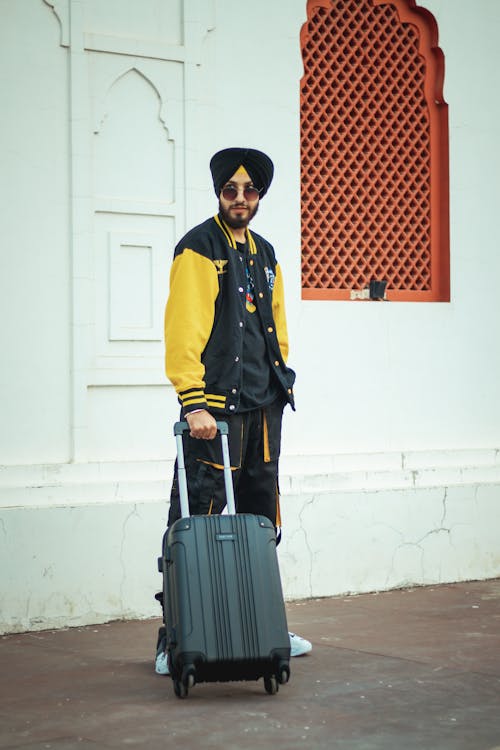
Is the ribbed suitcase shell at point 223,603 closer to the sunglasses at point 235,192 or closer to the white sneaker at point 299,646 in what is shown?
the white sneaker at point 299,646

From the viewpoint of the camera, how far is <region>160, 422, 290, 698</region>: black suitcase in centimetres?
410

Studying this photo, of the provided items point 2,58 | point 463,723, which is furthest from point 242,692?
point 2,58

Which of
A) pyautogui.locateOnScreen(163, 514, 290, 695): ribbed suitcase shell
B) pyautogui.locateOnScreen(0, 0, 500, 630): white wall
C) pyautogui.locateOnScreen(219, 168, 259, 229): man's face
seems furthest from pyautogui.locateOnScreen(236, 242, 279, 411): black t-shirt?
pyautogui.locateOnScreen(0, 0, 500, 630): white wall

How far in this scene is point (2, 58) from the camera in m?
5.86

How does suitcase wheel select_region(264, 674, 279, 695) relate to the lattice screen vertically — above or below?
below

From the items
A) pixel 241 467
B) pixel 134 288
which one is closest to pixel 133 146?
pixel 134 288

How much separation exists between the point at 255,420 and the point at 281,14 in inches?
116

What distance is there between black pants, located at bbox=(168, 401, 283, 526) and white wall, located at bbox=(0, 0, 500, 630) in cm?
129

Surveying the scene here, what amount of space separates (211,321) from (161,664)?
4.19ft

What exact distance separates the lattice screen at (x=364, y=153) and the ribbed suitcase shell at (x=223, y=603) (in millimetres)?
2938

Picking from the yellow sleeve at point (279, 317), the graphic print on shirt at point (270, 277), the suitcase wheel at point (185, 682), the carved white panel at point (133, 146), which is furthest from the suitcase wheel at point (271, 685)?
the carved white panel at point (133, 146)

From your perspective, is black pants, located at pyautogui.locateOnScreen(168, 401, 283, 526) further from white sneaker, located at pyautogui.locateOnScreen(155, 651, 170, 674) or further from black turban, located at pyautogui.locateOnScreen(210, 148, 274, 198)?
black turban, located at pyautogui.locateOnScreen(210, 148, 274, 198)

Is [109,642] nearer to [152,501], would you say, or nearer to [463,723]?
[152,501]

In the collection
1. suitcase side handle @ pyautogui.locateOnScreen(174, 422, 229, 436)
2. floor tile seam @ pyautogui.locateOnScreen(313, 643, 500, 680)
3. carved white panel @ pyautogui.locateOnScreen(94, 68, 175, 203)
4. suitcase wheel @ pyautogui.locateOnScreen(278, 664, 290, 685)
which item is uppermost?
carved white panel @ pyautogui.locateOnScreen(94, 68, 175, 203)
